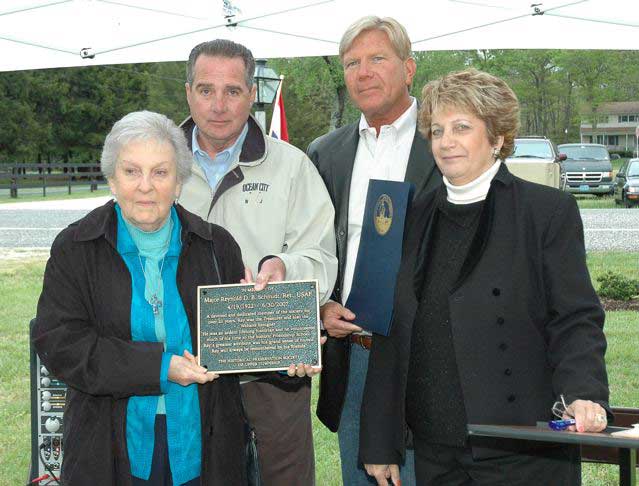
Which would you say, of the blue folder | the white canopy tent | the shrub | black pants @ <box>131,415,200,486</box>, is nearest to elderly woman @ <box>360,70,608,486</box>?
the blue folder

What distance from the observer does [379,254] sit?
3.59 meters

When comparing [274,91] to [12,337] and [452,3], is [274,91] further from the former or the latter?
[452,3]

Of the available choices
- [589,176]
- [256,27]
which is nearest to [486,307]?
[256,27]

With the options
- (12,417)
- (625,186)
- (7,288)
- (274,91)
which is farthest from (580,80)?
(12,417)

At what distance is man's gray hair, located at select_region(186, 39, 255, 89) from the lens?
12.1ft

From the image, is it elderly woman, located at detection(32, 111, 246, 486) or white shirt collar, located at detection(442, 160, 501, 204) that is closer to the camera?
elderly woman, located at detection(32, 111, 246, 486)

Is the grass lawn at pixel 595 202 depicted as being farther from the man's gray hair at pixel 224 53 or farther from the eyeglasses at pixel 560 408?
the eyeglasses at pixel 560 408

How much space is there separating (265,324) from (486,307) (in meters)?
0.80

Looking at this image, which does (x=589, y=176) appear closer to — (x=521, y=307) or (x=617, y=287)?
(x=617, y=287)

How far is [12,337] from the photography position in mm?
9492

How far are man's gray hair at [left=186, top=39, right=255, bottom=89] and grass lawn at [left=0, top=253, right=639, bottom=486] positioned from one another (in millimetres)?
3073

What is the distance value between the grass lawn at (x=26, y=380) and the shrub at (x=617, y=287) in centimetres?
81

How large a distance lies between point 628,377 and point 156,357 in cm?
579

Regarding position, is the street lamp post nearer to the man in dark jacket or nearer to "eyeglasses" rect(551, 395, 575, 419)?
the man in dark jacket
